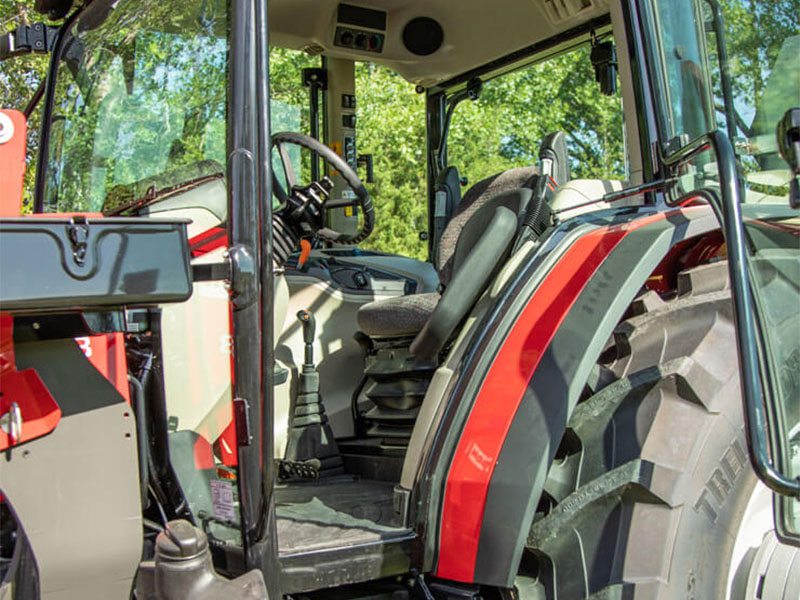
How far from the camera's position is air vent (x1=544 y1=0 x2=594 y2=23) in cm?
296

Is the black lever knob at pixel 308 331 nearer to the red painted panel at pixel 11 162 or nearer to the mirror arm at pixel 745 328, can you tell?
the red painted panel at pixel 11 162

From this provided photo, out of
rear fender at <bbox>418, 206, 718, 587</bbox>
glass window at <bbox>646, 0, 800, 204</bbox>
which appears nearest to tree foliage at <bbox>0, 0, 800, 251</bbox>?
glass window at <bbox>646, 0, 800, 204</bbox>

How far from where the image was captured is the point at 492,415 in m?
1.98

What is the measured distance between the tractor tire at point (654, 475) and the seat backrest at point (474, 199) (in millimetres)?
1229

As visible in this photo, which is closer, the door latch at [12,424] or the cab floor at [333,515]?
Answer: the door latch at [12,424]

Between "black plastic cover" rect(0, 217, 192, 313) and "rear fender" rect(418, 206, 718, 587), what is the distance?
2.34ft

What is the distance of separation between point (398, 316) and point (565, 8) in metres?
1.17

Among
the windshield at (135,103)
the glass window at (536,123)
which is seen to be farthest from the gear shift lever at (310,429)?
the glass window at (536,123)

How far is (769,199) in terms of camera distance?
2.11 m

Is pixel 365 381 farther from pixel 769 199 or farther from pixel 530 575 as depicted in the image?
pixel 769 199

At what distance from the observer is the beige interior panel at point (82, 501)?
166 cm

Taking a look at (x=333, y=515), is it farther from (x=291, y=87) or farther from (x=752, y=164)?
(x=291, y=87)

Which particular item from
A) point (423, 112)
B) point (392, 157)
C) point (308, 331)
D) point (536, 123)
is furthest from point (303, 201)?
point (392, 157)

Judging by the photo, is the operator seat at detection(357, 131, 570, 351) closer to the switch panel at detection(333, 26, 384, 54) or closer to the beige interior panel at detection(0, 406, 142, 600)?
the beige interior panel at detection(0, 406, 142, 600)
